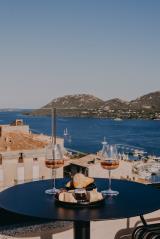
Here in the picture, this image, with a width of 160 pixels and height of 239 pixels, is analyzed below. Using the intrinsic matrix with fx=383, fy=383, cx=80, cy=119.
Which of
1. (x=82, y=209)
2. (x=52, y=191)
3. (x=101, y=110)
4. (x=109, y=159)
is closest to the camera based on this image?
(x=82, y=209)

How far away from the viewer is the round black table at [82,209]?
1528 millimetres

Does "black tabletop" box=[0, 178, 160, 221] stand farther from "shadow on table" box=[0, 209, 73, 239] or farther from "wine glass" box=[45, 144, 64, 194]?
"shadow on table" box=[0, 209, 73, 239]

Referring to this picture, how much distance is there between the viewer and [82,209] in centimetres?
161

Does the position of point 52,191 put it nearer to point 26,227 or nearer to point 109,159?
point 109,159

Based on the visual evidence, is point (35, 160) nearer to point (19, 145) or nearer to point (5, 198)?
point (19, 145)

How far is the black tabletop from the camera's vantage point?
153 centimetres

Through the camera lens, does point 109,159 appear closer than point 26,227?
Yes

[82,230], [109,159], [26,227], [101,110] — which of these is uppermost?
[101,110]

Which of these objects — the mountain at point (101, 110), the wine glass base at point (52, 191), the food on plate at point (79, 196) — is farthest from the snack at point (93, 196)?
the mountain at point (101, 110)

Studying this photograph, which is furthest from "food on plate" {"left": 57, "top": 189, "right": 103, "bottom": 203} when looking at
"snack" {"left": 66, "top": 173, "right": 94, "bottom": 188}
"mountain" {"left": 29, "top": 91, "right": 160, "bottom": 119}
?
"mountain" {"left": 29, "top": 91, "right": 160, "bottom": 119}

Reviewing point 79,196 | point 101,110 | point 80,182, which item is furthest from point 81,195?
point 101,110

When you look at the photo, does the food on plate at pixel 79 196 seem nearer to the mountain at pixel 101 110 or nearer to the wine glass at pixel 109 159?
the wine glass at pixel 109 159

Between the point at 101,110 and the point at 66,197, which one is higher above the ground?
the point at 101,110

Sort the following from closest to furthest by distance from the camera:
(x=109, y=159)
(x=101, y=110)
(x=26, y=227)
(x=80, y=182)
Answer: (x=80, y=182), (x=109, y=159), (x=26, y=227), (x=101, y=110)
